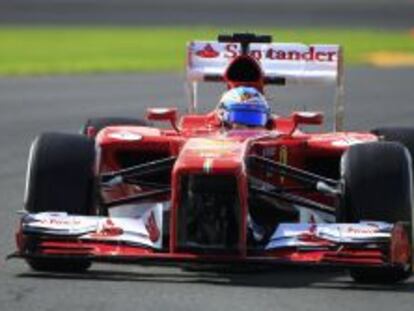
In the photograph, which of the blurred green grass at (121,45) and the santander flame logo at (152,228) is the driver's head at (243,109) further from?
the blurred green grass at (121,45)

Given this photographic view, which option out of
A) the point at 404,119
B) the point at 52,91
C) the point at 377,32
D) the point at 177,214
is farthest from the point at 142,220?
the point at 377,32

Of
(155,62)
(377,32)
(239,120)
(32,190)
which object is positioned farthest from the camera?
(377,32)

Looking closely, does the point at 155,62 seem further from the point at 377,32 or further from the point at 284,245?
the point at 284,245

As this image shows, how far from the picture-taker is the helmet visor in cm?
1227

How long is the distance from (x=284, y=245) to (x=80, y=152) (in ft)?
5.16

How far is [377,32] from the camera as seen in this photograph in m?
49.0

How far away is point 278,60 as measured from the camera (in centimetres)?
1431

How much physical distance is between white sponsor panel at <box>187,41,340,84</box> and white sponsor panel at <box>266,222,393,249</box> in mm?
3793

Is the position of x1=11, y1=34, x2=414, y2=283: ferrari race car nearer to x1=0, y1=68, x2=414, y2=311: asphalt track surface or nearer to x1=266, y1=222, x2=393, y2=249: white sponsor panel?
x1=266, y1=222, x2=393, y2=249: white sponsor panel

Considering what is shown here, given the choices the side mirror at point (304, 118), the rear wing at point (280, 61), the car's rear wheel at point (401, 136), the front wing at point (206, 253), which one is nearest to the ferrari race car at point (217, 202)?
the front wing at point (206, 253)

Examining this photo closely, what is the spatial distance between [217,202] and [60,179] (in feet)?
3.73

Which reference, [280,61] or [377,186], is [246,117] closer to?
[377,186]

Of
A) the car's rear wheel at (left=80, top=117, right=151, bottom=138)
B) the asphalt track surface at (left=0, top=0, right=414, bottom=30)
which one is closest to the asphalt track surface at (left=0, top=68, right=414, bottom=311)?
the car's rear wheel at (left=80, top=117, right=151, bottom=138)

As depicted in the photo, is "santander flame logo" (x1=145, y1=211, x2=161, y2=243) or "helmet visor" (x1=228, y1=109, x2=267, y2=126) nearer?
"santander flame logo" (x1=145, y1=211, x2=161, y2=243)
